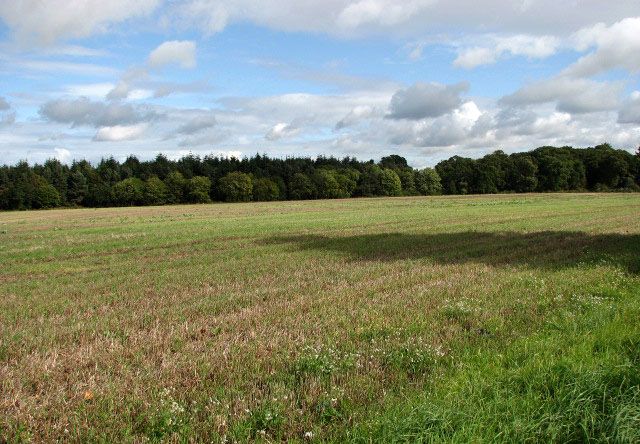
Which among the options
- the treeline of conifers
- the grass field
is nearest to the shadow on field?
the grass field

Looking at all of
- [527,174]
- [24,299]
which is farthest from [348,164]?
[24,299]

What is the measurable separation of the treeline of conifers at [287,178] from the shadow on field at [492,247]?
3487 inches

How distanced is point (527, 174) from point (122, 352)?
13010 cm

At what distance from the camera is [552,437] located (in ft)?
13.7

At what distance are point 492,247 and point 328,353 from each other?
13.3 meters

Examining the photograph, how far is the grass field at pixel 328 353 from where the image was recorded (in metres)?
4.60

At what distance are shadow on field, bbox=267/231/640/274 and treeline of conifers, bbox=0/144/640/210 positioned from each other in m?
88.6

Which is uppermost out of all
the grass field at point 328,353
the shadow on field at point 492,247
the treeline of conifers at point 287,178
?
the treeline of conifers at point 287,178

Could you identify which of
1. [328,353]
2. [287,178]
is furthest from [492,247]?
[287,178]

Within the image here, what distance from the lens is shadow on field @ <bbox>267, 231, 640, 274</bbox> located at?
14.8 meters

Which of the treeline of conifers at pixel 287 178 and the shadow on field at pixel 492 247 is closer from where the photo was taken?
the shadow on field at pixel 492 247

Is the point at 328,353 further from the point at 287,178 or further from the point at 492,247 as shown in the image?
the point at 287,178

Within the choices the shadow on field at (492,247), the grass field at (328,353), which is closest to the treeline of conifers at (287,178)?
the shadow on field at (492,247)

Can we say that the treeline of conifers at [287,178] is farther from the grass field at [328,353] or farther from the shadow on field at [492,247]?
the grass field at [328,353]
